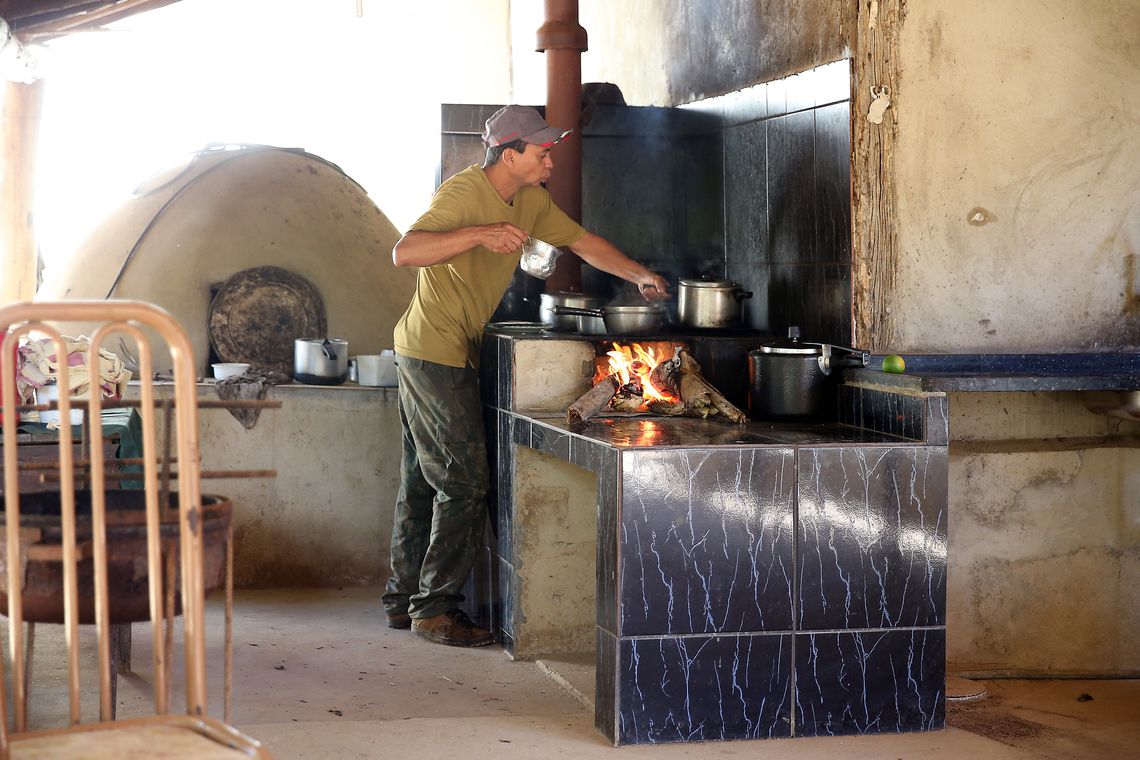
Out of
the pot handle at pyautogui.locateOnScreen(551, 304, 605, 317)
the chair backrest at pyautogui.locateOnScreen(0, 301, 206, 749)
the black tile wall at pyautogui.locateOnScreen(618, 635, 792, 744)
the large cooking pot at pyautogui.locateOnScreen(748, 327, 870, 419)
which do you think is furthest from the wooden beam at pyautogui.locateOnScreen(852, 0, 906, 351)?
the chair backrest at pyautogui.locateOnScreen(0, 301, 206, 749)

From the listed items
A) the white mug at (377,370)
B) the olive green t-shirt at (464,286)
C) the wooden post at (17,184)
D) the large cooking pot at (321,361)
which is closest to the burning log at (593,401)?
the olive green t-shirt at (464,286)

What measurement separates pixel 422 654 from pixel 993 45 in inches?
125

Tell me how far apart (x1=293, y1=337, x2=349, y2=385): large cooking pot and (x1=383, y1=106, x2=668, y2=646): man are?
40.8 inches

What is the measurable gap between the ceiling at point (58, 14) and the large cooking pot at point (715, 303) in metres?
4.49

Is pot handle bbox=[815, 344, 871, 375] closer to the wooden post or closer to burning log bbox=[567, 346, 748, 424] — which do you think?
burning log bbox=[567, 346, 748, 424]

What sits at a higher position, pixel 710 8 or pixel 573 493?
pixel 710 8

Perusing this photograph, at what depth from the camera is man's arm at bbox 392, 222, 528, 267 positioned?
15.8 feet

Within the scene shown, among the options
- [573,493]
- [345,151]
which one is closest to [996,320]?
[573,493]

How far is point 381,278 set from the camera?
7.11 metres

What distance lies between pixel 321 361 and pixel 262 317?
514 millimetres

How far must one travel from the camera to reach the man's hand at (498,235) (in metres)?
4.84

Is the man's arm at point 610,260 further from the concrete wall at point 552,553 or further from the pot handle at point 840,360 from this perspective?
the pot handle at point 840,360

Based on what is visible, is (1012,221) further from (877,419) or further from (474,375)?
(474,375)

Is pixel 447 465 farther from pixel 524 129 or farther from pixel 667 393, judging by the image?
pixel 524 129
